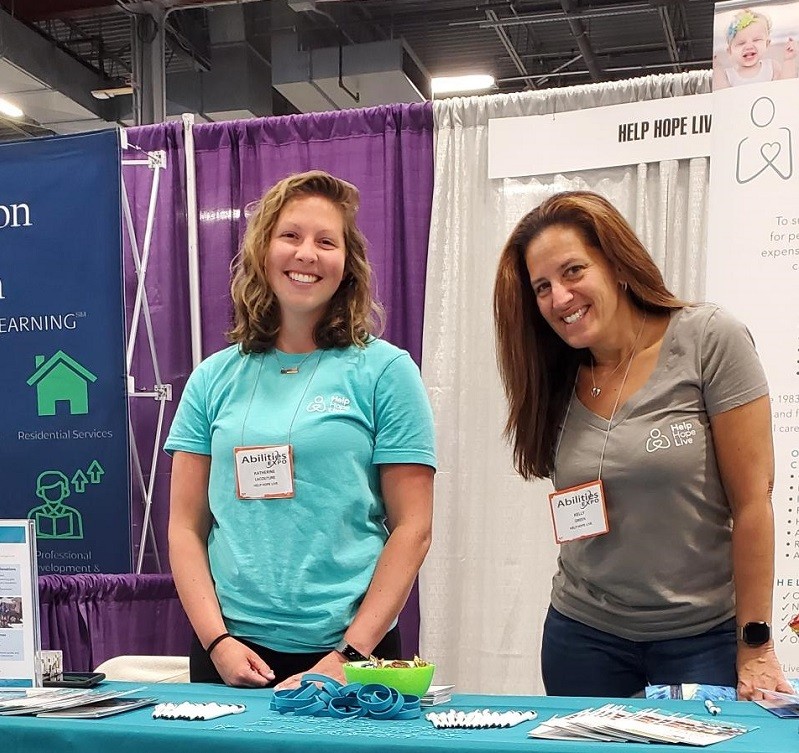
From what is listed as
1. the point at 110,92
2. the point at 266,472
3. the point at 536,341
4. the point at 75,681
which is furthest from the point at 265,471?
the point at 110,92

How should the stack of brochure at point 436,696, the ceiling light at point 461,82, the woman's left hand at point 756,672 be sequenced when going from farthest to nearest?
1. the ceiling light at point 461,82
2. the woman's left hand at point 756,672
3. the stack of brochure at point 436,696

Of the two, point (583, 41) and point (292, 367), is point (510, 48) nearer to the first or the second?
point (583, 41)

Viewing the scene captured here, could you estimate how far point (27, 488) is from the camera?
10.8 feet

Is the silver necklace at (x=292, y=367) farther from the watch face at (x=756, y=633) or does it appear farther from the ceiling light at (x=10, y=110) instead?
the ceiling light at (x=10, y=110)

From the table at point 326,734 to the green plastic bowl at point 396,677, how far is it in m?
0.04

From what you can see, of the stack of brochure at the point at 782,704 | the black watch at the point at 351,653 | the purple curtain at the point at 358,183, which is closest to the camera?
the stack of brochure at the point at 782,704

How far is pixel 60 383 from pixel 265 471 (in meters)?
1.94

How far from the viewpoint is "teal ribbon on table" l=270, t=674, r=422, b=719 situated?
3.83ft

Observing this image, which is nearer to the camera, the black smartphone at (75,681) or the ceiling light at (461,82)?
the black smartphone at (75,681)

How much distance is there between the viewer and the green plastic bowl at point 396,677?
1.24m

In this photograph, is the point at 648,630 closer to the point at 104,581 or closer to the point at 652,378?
the point at 652,378

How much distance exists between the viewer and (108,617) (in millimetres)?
3010

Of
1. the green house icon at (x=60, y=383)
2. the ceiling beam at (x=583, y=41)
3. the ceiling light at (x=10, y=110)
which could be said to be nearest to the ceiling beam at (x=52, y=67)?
the ceiling light at (x=10, y=110)

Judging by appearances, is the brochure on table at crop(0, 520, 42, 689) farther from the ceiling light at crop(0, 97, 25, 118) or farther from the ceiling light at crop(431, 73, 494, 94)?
the ceiling light at crop(0, 97, 25, 118)
